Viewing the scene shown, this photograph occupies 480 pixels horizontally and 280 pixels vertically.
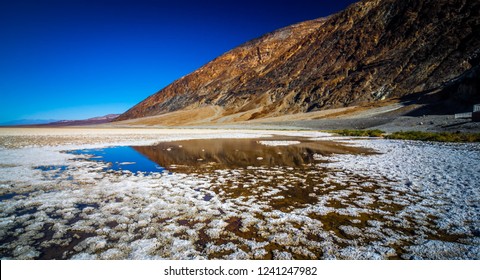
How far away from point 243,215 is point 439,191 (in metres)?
4.64

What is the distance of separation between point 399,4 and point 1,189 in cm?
10743

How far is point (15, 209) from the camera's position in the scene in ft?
17.0

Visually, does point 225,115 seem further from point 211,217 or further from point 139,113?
point 211,217

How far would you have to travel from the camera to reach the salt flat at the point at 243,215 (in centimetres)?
365

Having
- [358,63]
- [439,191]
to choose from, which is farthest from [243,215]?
[358,63]

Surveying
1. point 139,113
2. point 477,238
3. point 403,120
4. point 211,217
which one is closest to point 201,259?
point 211,217

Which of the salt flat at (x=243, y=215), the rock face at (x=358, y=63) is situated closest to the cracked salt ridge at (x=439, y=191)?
the salt flat at (x=243, y=215)

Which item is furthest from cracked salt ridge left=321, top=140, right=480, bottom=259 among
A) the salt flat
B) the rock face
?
the rock face

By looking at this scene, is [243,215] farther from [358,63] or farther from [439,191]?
[358,63]

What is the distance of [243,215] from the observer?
16.0 ft

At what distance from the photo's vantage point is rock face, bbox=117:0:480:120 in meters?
62.6

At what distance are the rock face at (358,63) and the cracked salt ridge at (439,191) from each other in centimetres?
4173

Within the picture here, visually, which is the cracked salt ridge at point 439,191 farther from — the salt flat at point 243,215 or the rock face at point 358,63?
the rock face at point 358,63

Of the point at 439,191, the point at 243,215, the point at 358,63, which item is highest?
the point at 358,63
